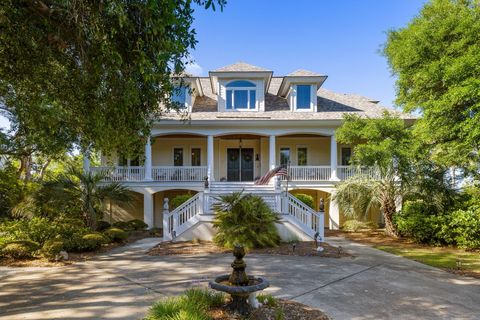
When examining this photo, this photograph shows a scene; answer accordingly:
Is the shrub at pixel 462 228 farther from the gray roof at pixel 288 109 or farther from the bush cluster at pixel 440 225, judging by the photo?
the gray roof at pixel 288 109

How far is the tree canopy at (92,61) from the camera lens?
4234mm

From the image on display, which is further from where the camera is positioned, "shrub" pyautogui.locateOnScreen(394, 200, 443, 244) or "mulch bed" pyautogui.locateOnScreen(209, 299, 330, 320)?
"shrub" pyautogui.locateOnScreen(394, 200, 443, 244)

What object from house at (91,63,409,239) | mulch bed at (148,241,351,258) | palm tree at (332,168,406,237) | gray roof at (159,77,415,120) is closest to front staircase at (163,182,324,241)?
mulch bed at (148,241,351,258)

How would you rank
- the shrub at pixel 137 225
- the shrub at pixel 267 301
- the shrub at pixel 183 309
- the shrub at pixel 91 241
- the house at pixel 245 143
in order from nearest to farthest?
the shrub at pixel 183 309 → the shrub at pixel 267 301 → the shrub at pixel 91 241 → the shrub at pixel 137 225 → the house at pixel 245 143

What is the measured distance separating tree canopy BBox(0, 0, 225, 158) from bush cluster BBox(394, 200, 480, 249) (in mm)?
10939

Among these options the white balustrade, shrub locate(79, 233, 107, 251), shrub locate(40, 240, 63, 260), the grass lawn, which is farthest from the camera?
the white balustrade

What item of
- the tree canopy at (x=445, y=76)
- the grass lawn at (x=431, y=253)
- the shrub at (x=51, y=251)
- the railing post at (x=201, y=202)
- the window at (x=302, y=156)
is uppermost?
the tree canopy at (x=445, y=76)

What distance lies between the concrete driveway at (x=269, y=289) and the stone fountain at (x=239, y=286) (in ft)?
4.38

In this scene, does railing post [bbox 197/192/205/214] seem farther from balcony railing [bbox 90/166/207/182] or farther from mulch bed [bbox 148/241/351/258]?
balcony railing [bbox 90/166/207/182]

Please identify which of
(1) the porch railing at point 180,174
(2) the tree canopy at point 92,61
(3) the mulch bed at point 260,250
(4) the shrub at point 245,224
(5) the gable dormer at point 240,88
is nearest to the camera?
(2) the tree canopy at point 92,61

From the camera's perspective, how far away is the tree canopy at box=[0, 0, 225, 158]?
167 inches

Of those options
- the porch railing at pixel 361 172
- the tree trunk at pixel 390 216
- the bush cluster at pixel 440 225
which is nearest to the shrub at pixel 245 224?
the porch railing at pixel 361 172

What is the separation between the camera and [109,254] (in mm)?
9648

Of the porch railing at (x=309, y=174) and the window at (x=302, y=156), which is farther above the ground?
the window at (x=302, y=156)
